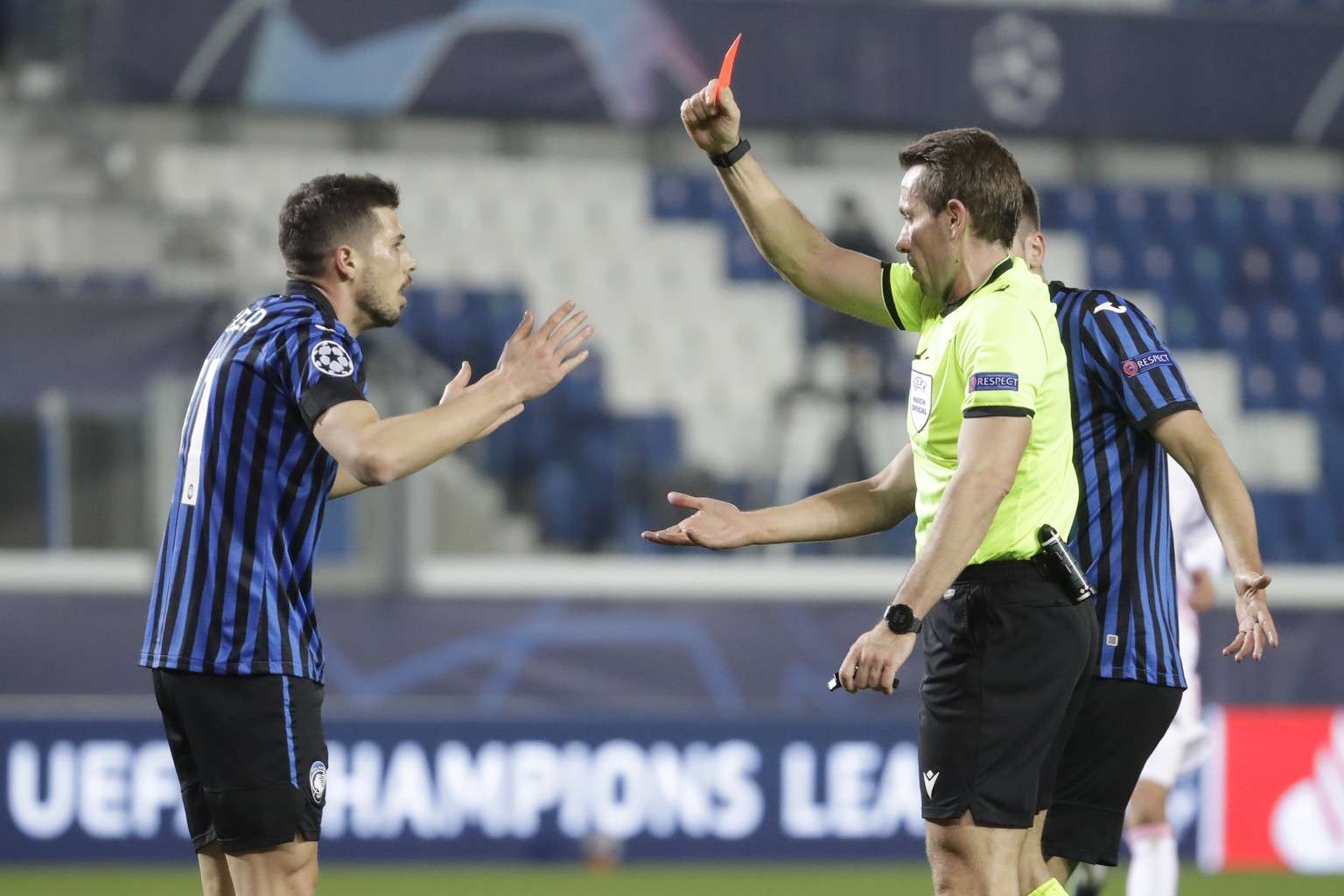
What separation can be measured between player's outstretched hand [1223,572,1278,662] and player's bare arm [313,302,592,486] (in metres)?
1.47

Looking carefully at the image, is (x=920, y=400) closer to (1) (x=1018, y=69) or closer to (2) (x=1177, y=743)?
(2) (x=1177, y=743)

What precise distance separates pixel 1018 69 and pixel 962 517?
1000cm

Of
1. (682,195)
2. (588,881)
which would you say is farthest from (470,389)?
(682,195)

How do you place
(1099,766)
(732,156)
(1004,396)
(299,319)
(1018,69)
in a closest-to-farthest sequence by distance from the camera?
(1004,396) → (299,319) → (1099,766) → (732,156) → (1018,69)

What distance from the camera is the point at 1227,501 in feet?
12.2

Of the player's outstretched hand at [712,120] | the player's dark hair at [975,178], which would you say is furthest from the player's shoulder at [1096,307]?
the player's outstretched hand at [712,120]

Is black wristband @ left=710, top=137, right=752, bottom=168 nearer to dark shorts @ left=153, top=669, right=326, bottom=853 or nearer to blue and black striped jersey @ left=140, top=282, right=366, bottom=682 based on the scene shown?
blue and black striped jersey @ left=140, top=282, right=366, bottom=682

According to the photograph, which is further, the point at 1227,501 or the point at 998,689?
the point at 1227,501

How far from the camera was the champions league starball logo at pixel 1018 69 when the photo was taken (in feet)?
41.2

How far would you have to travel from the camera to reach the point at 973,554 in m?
3.30

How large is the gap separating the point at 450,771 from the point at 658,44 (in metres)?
5.93

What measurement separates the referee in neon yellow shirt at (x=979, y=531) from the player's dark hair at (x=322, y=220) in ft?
2.91

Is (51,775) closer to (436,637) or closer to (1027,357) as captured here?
(436,637)

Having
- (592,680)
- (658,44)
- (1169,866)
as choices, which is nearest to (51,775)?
(592,680)
